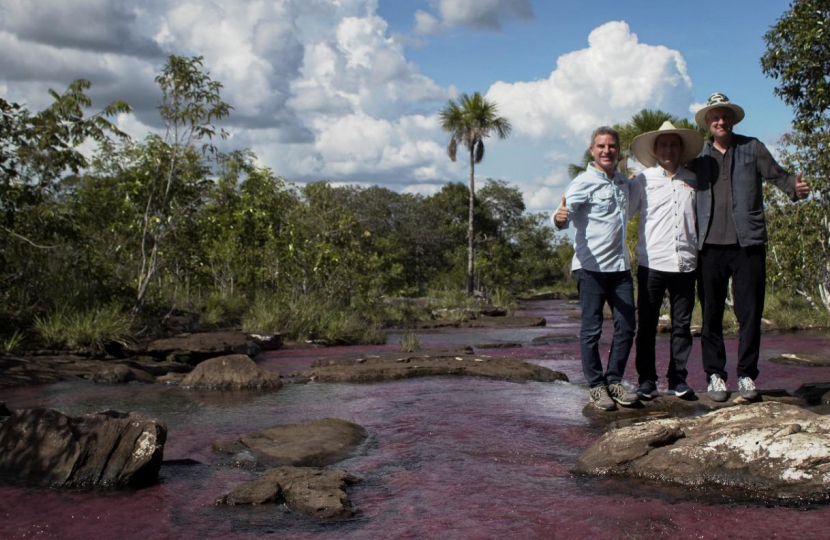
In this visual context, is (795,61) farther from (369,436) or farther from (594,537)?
(594,537)

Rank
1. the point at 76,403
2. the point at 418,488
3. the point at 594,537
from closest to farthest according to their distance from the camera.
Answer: the point at 594,537 → the point at 418,488 → the point at 76,403

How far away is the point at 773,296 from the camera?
19.3 meters

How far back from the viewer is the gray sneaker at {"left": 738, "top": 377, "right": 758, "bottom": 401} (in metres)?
5.59

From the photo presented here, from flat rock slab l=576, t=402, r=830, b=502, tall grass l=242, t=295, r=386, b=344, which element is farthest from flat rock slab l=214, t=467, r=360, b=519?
tall grass l=242, t=295, r=386, b=344

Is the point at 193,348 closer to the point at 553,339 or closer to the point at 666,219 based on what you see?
the point at 553,339

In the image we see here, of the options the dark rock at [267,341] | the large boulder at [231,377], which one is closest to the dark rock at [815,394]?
the large boulder at [231,377]

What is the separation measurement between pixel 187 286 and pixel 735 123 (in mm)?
13604

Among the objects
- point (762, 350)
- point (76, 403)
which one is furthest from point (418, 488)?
point (762, 350)

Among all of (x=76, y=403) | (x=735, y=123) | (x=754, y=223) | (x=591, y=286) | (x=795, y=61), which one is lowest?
(x=76, y=403)

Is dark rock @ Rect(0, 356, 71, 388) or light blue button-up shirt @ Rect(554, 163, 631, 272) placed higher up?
light blue button-up shirt @ Rect(554, 163, 631, 272)

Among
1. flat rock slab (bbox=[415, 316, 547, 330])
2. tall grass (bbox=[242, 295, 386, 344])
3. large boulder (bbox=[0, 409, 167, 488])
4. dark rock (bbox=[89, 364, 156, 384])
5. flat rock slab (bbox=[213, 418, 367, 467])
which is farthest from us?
flat rock slab (bbox=[415, 316, 547, 330])

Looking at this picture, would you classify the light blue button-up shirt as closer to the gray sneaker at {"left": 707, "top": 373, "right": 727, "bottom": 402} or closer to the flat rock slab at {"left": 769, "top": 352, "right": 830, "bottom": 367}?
the gray sneaker at {"left": 707, "top": 373, "right": 727, "bottom": 402}

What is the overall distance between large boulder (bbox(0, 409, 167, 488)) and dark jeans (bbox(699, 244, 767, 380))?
3791 mm

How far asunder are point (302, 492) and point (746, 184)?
12.3 feet
